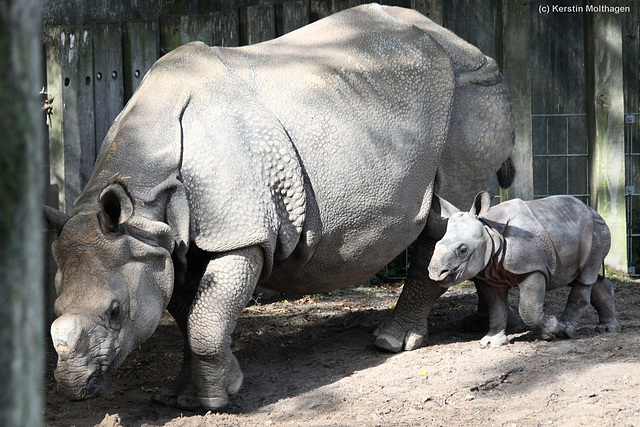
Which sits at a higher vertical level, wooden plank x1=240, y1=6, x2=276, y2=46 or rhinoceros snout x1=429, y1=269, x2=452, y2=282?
wooden plank x1=240, y1=6, x2=276, y2=46

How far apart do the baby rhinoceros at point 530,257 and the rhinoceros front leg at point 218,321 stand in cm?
115

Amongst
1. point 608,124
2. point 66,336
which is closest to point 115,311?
point 66,336

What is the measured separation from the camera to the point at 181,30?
21.1 ft

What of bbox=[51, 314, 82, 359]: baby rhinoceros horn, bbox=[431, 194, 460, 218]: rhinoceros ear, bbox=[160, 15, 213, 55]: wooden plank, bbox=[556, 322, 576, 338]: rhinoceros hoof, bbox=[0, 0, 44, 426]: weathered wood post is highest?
bbox=[160, 15, 213, 55]: wooden plank

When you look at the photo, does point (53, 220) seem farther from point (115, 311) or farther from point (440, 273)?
point (440, 273)

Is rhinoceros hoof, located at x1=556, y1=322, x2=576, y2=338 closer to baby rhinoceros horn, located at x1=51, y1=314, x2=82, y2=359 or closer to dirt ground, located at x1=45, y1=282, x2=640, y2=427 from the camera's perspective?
dirt ground, located at x1=45, y1=282, x2=640, y2=427

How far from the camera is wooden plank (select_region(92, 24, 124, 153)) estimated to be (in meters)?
6.15

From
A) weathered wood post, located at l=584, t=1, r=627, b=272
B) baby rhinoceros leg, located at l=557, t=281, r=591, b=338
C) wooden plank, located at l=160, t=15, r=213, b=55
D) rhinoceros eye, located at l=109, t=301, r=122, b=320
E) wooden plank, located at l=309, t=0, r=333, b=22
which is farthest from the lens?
weathered wood post, located at l=584, t=1, r=627, b=272

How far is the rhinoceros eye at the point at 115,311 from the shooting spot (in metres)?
3.64

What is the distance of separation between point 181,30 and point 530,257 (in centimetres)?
369

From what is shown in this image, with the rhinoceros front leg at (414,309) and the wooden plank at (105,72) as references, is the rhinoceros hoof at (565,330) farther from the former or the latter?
the wooden plank at (105,72)

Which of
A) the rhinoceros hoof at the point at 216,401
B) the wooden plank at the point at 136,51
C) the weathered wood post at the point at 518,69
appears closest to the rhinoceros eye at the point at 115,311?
the rhinoceros hoof at the point at 216,401

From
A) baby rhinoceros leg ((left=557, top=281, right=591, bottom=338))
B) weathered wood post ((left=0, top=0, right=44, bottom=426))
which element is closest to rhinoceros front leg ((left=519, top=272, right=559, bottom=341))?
baby rhinoceros leg ((left=557, top=281, right=591, bottom=338))

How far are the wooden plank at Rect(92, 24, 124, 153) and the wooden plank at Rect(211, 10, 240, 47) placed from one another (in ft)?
2.77
